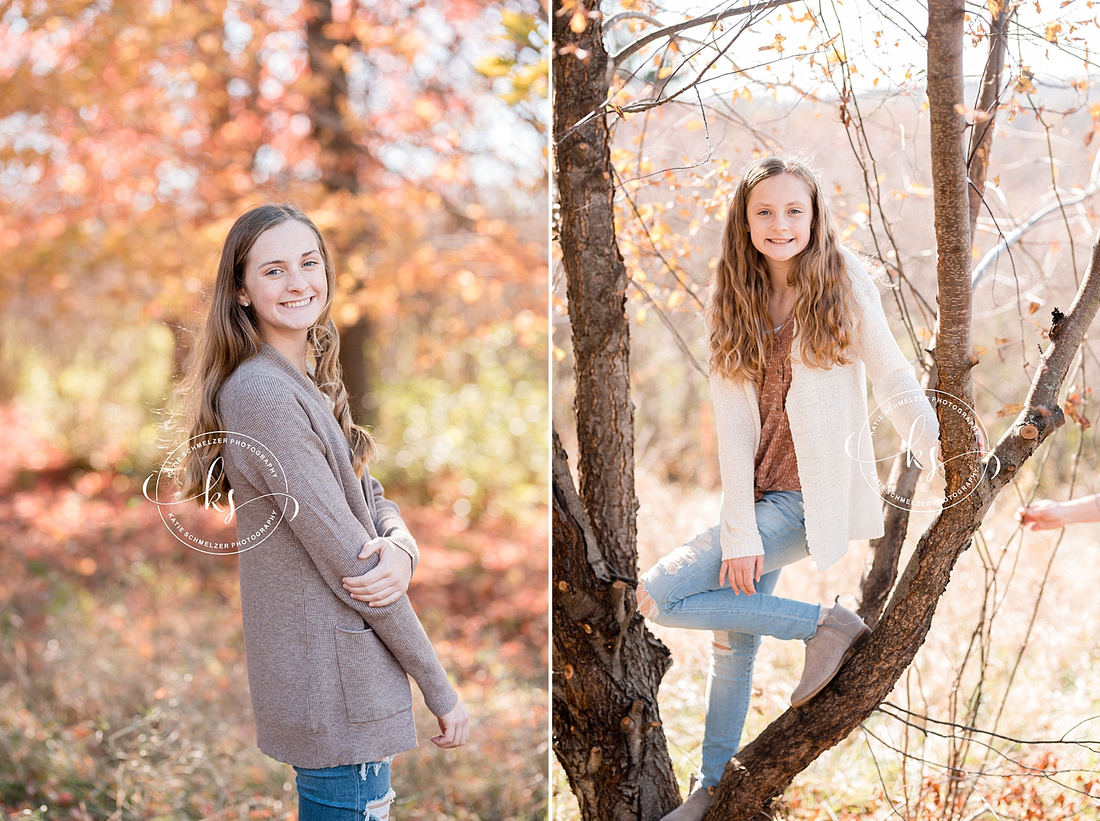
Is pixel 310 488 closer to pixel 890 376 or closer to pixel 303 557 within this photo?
pixel 303 557

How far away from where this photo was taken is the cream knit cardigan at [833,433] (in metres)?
2.03

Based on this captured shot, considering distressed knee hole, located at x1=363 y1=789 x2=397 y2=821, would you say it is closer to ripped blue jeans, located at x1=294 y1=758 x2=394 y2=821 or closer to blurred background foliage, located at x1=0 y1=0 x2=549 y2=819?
ripped blue jeans, located at x1=294 y1=758 x2=394 y2=821

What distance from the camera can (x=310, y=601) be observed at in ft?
5.90

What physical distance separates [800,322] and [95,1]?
5.79 metres

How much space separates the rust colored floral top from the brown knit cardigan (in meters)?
0.87

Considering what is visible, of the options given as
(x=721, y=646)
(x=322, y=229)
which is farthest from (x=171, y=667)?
(x=721, y=646)

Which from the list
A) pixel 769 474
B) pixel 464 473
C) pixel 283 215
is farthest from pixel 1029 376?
pixel 464 473

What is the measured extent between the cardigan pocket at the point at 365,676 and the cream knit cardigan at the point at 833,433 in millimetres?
802

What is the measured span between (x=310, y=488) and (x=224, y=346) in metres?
0.36

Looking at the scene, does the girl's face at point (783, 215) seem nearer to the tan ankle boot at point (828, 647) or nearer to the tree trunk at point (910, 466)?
the tree trunk at point (910, 466)

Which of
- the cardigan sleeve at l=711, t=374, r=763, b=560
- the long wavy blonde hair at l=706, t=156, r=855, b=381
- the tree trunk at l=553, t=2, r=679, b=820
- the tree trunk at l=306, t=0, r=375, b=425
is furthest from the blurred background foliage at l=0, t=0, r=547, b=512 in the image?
the cardigan sleeve at l=711, t=374, r=763, b=560

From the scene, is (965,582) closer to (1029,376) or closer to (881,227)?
(1029,376)

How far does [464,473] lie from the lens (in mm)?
7090

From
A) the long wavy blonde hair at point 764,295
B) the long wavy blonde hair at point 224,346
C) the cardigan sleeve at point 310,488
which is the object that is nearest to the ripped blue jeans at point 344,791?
the cardigan sleeve at point 310,488
